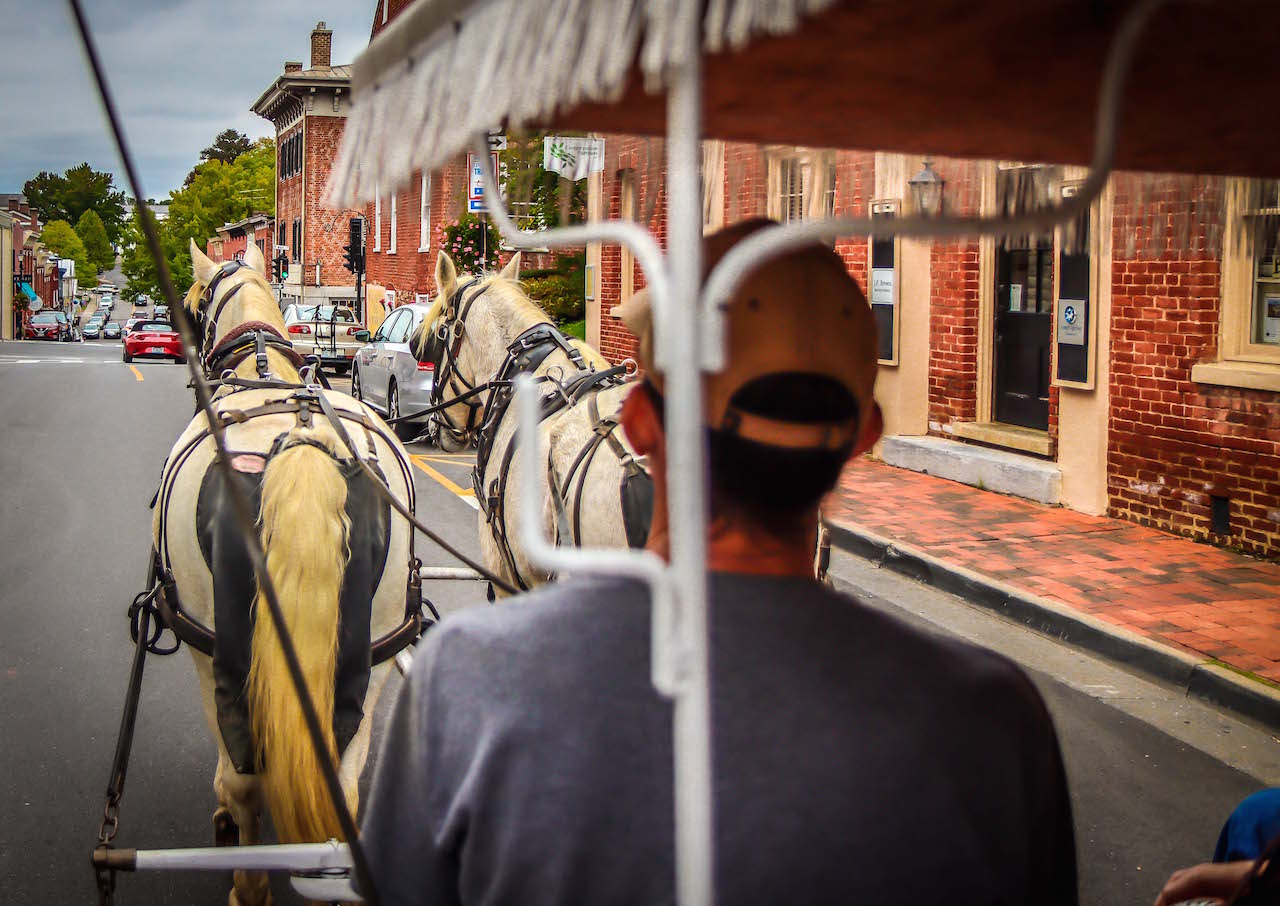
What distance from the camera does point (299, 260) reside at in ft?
182

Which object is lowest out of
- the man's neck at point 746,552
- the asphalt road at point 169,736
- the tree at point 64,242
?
the asphalt road at point 169,736

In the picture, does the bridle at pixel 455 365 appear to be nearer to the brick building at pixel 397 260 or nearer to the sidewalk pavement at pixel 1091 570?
the sidewalk pavement at pixel 1091 570

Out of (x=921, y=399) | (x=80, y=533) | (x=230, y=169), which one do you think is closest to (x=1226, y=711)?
(x=921, y=399)

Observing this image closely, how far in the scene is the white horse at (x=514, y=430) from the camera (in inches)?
181

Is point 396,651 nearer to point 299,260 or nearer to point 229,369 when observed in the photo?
point 229,369

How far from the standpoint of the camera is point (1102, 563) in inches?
362

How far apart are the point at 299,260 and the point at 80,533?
154 feet

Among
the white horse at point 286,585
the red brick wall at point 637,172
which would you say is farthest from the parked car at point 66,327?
the red brick wall at point 637,172

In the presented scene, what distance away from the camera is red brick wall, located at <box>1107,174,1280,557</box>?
367 inches

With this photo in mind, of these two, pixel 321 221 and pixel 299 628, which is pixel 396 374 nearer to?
pixel 299 628

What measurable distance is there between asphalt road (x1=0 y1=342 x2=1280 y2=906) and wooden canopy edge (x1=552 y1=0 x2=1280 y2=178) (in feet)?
11.2

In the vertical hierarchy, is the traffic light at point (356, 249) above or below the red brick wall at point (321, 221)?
below

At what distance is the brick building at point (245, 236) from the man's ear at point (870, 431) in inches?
2458

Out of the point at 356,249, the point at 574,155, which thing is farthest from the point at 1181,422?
the point at 356,249
